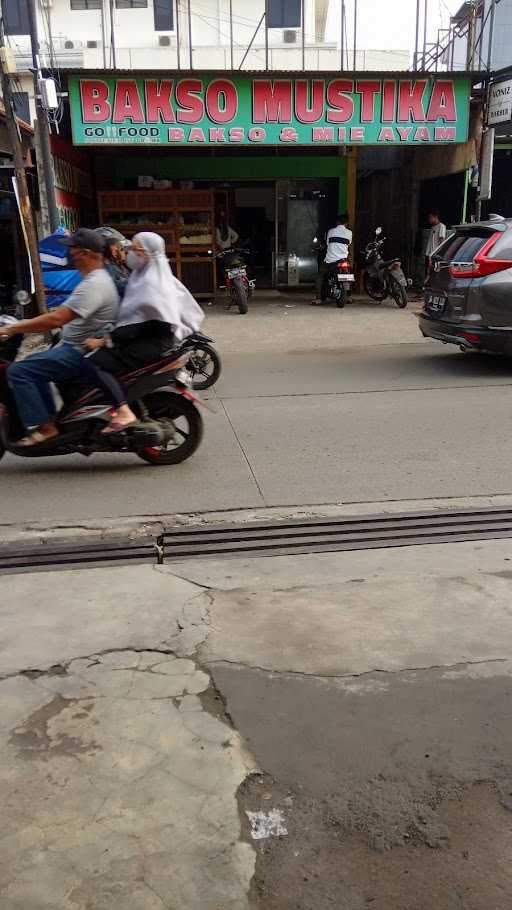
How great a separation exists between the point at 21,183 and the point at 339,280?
6.64m

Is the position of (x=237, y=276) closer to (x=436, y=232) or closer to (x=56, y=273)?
(x=56, y=273)

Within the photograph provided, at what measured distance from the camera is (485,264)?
347 inches

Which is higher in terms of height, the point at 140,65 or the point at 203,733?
the point at 140,65

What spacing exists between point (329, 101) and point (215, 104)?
204cm

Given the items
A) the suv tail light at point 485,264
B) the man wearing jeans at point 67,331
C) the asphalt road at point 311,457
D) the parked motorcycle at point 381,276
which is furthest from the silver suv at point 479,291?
the parked motorcycle at point 381,276

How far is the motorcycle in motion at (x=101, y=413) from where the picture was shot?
5.54 metres

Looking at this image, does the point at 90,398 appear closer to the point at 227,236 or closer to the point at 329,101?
the point at 329,101

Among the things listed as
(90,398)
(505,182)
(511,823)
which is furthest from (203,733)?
(505,182)

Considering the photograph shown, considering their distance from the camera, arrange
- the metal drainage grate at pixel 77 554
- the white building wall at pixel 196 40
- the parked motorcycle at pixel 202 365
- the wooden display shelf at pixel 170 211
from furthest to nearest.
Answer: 1. the white building wall at pixel 196 40
2. the wooden display shelf at pixel 170 211
3. the parked motorcycle at pixel 202 365
4. the metal drainage grate at pixel 77 554

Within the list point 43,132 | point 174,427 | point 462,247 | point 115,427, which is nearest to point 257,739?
point 115,427

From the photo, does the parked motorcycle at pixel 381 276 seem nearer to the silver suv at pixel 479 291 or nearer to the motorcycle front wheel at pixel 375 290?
the motorcycle front wheel at pixel 375 290

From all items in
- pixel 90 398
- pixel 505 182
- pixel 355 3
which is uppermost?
pixel 355 3

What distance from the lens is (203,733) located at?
2750 millimetres

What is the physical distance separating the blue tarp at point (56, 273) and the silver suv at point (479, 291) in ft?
16.7
